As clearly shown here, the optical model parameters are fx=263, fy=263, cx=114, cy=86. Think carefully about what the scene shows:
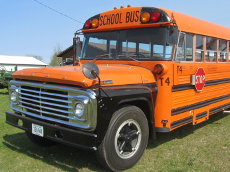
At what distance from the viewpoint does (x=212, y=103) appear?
5609 mm

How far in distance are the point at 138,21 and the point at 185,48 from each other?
0.94 m

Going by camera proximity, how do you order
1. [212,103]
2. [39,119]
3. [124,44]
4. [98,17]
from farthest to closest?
[212,103] → [98,17] → [124,44] → [39,119]

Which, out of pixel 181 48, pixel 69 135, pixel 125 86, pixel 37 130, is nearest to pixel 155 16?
pixel 181 48

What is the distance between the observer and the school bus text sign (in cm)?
481

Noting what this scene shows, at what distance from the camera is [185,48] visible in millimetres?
4535

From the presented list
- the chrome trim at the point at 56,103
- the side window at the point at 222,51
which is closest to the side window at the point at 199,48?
the side window at the point at 222,51

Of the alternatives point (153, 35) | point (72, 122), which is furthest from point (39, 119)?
point (153, 35)

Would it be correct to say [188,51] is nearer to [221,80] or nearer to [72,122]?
[221,80]

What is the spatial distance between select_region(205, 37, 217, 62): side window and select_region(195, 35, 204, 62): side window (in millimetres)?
232

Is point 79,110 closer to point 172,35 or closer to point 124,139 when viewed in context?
point 124,139

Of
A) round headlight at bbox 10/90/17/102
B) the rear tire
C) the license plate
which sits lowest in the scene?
the rear tire

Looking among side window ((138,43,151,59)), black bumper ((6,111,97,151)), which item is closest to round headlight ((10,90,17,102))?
black bumper ((6,111,97,151))

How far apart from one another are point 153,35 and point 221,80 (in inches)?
97.8

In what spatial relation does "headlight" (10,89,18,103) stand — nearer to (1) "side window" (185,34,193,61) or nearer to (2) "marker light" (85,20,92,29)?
(2) "marker light" (85,20,92,29)
